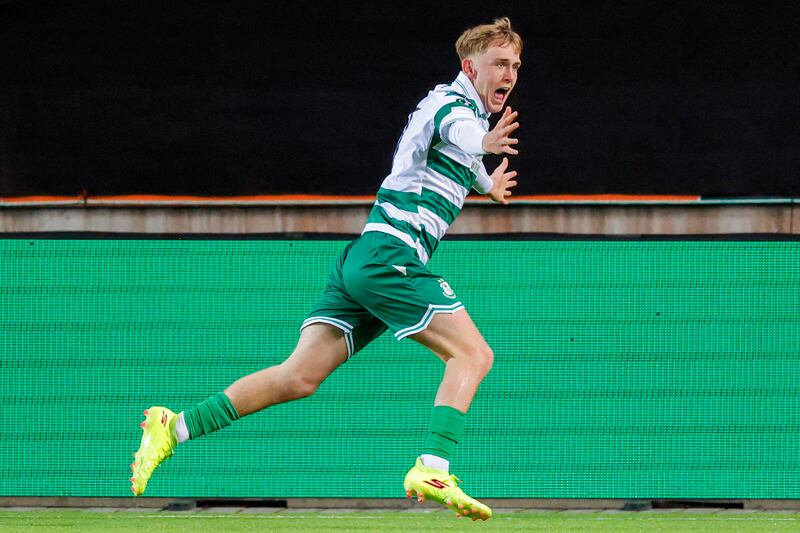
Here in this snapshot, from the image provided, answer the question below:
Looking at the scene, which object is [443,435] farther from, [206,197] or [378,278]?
[206,197]

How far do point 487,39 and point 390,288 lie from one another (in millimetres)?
1123

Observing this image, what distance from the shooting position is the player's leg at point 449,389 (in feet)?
17.9

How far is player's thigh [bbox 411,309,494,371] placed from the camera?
5.51m

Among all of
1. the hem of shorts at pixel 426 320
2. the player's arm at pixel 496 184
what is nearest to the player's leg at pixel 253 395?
the hem of shorts at pixel 426 320

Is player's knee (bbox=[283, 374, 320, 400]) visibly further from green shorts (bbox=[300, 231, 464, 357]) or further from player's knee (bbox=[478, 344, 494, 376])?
player's knee (bbox=[478, 344, 494, 376])

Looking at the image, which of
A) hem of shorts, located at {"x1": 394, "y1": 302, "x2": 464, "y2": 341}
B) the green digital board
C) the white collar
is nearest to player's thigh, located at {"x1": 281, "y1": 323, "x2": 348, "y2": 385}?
hem of shorts, located at {"x1": 394, "y1": 302, "x2": 464, "y2": 341}

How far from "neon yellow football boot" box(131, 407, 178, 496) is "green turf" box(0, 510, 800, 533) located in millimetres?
1235

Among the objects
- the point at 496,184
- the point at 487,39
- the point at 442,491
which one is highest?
the point at 487,39

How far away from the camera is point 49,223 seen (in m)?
10.7

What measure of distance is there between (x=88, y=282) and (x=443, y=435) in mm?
→ 3177

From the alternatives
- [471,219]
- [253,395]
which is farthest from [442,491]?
[471,219]

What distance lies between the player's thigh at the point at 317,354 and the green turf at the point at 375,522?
157 cm

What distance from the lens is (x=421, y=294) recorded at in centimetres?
557

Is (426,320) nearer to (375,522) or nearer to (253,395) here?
(253,395)
